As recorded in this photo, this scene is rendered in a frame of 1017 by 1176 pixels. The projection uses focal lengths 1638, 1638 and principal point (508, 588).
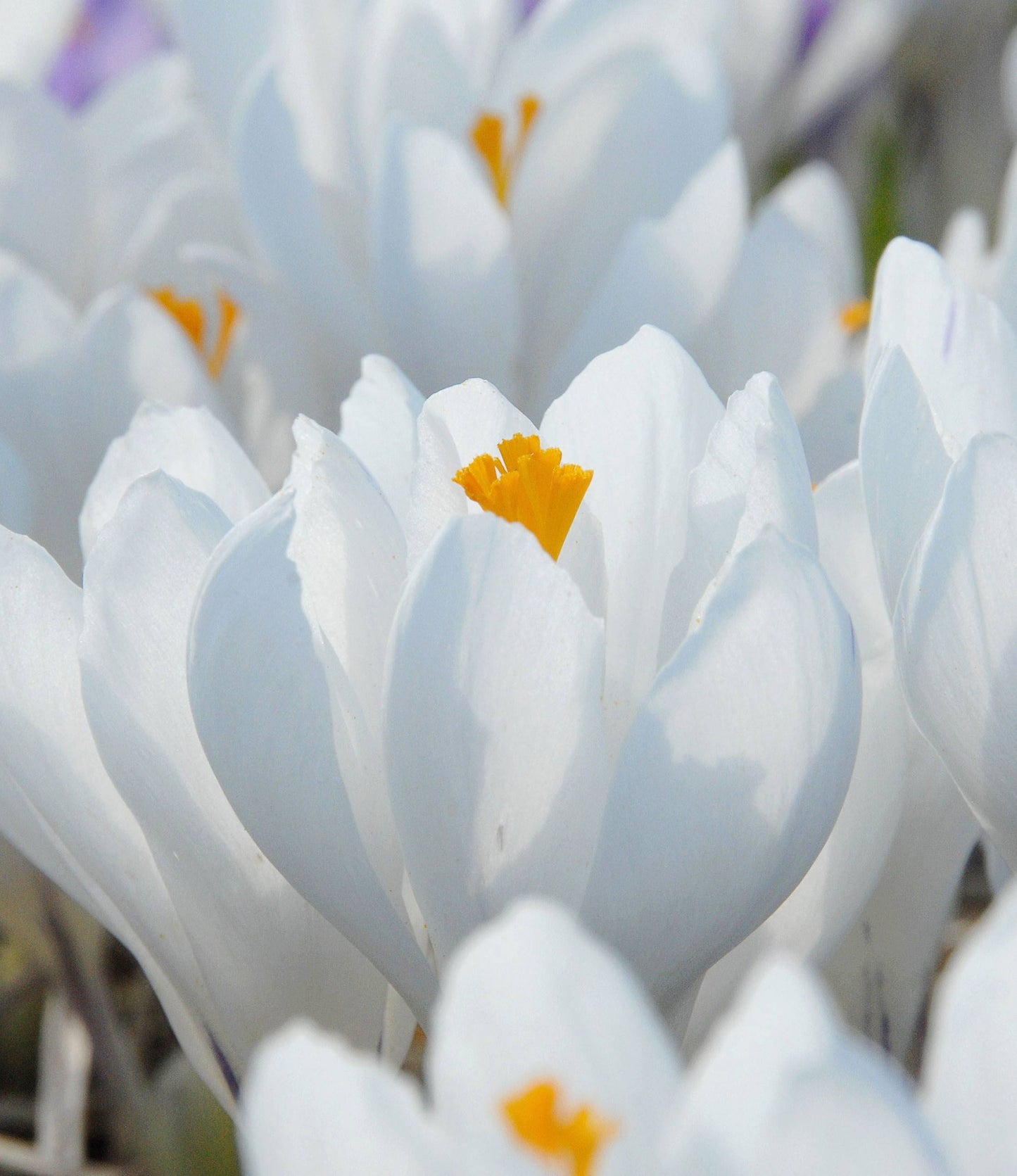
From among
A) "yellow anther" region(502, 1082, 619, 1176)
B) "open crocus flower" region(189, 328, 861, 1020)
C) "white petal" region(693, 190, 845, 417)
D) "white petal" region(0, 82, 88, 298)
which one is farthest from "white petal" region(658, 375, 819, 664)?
"white petal" region(0, 82, 88, 298)

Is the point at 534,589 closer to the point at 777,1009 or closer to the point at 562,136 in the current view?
the point at 777,1009

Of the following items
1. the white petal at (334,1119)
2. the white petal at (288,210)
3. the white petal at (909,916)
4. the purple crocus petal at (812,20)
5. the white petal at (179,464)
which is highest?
the purple crocus petal at (812,20)

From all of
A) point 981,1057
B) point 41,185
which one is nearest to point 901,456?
point 981,1057

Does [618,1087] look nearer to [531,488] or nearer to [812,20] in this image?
[531,488]

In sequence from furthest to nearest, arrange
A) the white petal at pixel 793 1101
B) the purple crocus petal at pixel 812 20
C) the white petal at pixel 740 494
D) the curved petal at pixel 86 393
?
the purple crocus petal at pixel 812 20 < the curved petal at pixel 86 393 < the white petal at pixel 740 494 < the white petal at pixel 793 1101

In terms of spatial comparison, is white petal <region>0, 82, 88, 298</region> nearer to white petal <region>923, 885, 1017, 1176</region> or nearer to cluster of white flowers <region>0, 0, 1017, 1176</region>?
cluster of white flowers <region>0, 0, 1017, 1176</region>

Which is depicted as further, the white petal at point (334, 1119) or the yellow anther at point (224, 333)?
the yellow anther at point (224, 333)

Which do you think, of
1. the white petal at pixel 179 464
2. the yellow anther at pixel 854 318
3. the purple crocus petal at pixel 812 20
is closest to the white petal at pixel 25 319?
the white petal at pixel 179 464

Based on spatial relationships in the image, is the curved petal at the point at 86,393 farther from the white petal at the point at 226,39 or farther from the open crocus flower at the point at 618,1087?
the open crocus flower at the point at 618,1087
